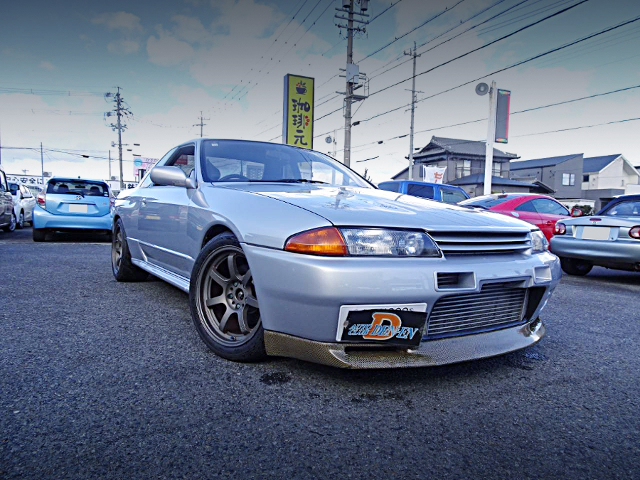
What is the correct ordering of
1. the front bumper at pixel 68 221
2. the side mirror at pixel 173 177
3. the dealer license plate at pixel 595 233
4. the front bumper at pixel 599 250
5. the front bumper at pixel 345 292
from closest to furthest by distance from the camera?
the front bumper at pixel 345 292 → the side mirror at pixel 173 177 → the front bumper at pixel 599 250 → the dealer license plate at pixel 595 233 → the front bumper at pixel 68 221

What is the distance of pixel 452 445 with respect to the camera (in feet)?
5.03

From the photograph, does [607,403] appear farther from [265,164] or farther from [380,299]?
[265,164]

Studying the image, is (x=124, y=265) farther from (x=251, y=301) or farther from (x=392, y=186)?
(x=392, y=186)

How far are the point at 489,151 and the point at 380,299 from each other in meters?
15.0

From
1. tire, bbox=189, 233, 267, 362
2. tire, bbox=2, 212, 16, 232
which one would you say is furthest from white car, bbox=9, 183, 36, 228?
tire, bbox=189, 233, 267, 362

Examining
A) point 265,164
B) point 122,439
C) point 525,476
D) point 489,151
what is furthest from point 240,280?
point 489,151

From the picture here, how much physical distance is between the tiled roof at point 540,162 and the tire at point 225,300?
4657 cm

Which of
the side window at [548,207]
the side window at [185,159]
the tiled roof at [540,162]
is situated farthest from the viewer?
the tiled roof at [540,162]

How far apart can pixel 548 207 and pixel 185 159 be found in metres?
6.39

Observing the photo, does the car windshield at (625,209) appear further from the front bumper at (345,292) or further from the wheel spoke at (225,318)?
the wheel spoke at (225,318)

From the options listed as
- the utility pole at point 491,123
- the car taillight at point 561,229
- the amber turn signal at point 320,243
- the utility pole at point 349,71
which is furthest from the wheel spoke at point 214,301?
the utility pole at point 349,71

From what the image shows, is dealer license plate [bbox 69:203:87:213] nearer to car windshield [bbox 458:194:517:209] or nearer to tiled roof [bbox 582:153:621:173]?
car windshield [bbox 458:194:517:209]

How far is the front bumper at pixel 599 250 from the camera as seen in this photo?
5.21 meters

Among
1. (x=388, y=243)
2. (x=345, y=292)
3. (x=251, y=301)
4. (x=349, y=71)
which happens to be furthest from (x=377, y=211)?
(x=349, y=71)
